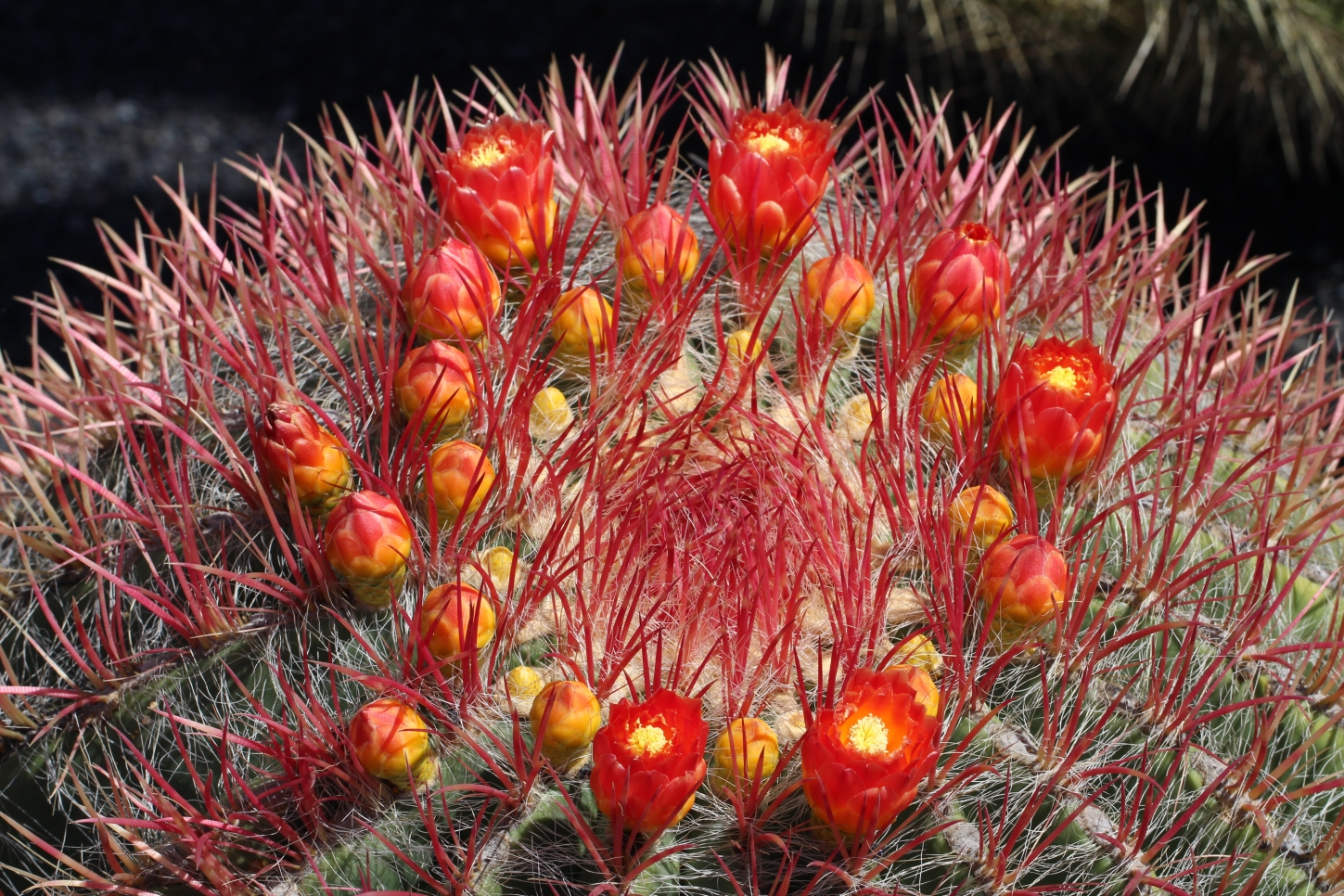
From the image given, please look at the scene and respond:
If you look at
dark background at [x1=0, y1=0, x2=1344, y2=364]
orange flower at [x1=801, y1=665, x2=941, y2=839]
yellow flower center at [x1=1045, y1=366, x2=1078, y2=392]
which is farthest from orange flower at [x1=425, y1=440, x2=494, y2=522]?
dark background at [x1=0, y1=0, x2=1344, y2=364]

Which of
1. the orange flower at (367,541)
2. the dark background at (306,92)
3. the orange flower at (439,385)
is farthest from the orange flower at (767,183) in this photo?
the dark background at (306,92)

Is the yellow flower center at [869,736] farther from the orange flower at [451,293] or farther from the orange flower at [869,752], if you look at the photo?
the orange flower at [451,293]

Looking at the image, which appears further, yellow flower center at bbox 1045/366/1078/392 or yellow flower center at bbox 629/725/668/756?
yellow flower center at bbox 1045/366/1078/392

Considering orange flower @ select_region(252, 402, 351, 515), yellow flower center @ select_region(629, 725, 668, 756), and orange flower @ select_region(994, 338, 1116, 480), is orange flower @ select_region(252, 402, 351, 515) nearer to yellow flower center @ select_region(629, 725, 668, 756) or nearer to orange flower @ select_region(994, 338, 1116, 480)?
yellow flower center @ select_region(629, 725, 668, 756)

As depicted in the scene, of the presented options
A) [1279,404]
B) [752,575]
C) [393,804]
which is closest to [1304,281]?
[1279,404]

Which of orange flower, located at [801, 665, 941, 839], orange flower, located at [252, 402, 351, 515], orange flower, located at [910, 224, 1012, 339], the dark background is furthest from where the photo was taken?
the dark background

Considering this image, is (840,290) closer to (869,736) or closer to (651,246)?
(651,246)
